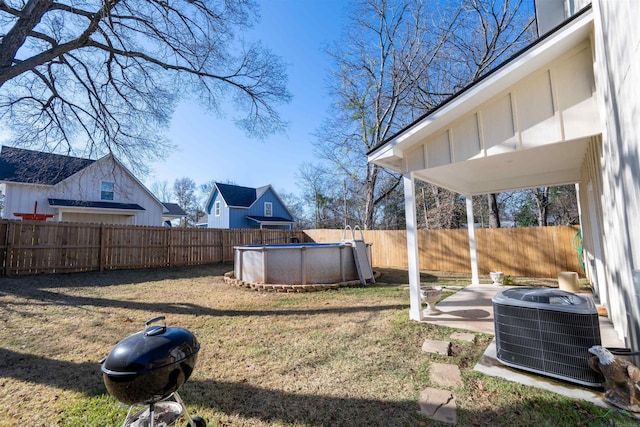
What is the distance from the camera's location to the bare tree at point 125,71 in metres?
7.43

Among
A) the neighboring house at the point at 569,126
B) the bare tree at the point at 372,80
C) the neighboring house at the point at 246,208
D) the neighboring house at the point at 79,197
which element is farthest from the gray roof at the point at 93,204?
the neighboring house at the point at 569,126

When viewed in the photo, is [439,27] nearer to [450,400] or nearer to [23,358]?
[450,400]

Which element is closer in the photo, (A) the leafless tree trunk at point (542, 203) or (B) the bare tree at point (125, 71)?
(B) the bare tree at point (125, 71)

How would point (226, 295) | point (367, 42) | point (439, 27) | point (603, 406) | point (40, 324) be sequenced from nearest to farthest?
1. point (603, 406)
2. point (40, 324)
3. point (226, 295)
4. point (439, 27)
5. point (367, 42)

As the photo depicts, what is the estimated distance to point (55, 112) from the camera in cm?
837

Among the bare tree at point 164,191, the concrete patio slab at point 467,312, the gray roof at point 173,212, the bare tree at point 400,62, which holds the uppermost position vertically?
the bare tree at point 400,62

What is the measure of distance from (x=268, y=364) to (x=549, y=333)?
3093mm

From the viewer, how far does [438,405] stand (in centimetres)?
254

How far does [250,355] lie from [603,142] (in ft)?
16.7

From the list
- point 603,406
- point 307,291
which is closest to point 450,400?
point 603,406

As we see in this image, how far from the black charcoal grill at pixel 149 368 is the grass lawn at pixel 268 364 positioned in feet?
2.83

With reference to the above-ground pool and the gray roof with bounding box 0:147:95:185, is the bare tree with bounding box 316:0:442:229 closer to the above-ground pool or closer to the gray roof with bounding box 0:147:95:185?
the above-ground pool

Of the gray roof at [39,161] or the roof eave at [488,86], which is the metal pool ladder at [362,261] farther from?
the gray roof at [39,161]

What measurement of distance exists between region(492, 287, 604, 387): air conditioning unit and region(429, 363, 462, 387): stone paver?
0.60m
